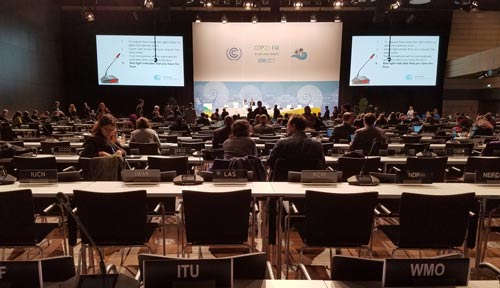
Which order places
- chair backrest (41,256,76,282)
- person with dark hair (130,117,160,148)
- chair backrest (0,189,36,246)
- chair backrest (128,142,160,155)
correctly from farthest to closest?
1. person with dark hair (130,117,160,148)
2. chair backrest (128,142,160,155)
3. chair backrest (0,189,36,246)
4. chair backrest (41,256,76,282)

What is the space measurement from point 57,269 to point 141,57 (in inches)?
579

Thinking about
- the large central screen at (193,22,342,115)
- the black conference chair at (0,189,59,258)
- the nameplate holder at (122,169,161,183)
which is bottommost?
the black conference chair at (0,189,59,258)

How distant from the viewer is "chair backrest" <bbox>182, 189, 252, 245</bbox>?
2.42m

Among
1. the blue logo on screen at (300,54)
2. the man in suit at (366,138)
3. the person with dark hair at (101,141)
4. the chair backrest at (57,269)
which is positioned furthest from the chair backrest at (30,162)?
the blue logo on screen at (300,54)

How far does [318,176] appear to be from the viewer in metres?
3.04

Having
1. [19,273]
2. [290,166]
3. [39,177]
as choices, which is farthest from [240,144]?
[19,273]

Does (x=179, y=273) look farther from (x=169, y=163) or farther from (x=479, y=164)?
(x=479, y=164)

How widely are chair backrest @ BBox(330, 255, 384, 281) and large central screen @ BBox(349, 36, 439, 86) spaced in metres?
14.9

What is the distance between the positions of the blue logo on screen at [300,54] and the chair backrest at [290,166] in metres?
12.4

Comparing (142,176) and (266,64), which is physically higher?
(266,64)

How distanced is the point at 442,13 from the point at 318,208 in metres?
16.9

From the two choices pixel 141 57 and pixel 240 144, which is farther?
pixel 141 57

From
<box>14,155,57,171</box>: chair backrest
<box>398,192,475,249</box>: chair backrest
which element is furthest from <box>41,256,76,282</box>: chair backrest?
<box>14,155,57,171</box>: chair backrest

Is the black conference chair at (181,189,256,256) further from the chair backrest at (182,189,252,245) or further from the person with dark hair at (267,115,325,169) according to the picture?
the person with dark hair at (267,115,325,169)
